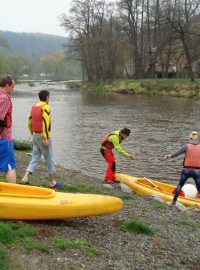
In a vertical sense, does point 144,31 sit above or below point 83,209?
above

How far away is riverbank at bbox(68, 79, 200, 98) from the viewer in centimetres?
4844

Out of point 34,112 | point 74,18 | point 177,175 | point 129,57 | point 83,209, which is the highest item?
point 74,18

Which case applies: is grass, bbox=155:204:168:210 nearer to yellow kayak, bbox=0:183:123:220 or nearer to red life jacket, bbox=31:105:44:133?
yellow kayak, bbox=0:183:123:220

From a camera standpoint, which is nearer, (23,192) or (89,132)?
(23,192)

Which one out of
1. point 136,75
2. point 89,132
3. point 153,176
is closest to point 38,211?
point 153,176

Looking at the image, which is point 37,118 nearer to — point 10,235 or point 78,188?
point 78,188

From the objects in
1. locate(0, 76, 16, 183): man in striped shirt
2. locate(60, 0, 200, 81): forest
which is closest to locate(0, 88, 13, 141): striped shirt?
locate(0, 76, 16, 183): man in striped shirt

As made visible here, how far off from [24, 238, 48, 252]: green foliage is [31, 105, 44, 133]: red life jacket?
310cm

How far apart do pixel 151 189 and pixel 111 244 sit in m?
4.95

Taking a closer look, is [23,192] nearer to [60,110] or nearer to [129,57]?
[60,110]

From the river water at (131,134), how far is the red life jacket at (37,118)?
5997 mm

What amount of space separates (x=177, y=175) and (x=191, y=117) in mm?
15891

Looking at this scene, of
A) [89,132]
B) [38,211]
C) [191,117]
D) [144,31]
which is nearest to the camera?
[38,211]

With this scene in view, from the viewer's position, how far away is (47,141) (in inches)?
338
